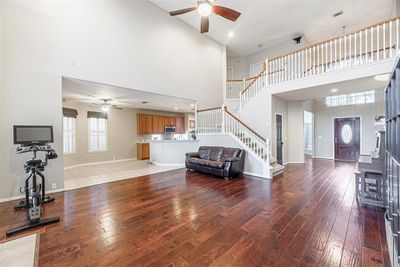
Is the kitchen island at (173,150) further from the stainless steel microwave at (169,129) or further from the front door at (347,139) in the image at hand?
the front door at (347,139)

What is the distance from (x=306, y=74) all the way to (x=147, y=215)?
583 cm

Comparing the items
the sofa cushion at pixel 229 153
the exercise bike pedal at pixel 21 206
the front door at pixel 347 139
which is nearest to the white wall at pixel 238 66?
the front door at pixel 347 139

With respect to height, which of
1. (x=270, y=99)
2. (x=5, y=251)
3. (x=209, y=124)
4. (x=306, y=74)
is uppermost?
(x=306, y=74)

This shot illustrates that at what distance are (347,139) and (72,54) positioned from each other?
1112cm

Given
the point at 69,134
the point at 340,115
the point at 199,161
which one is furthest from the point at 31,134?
the point at 340,115

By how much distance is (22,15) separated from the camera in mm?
3541

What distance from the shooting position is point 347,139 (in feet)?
26.8

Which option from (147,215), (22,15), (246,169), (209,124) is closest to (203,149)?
(209,124)

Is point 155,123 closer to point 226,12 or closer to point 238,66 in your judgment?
point 238,66

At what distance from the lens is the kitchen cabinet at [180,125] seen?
10.9m

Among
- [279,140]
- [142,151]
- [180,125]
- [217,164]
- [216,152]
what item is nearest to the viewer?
[217,164]

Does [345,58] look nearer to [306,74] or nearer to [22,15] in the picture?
[306,74]

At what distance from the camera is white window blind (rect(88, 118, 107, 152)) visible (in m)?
7.72

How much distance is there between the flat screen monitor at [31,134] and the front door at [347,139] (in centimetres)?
1093
